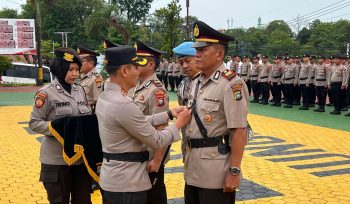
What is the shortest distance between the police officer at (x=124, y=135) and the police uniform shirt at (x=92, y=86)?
281 centimetres

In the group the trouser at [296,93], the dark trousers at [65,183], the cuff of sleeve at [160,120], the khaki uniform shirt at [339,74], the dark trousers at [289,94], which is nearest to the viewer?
the cuff of sleeve at [160,120]

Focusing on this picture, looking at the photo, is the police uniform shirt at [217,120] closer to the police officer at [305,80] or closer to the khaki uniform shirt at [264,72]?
the police officer at [305,80]

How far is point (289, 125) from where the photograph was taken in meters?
10.4

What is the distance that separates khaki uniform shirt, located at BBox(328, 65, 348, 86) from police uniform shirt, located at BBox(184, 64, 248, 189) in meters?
10.2

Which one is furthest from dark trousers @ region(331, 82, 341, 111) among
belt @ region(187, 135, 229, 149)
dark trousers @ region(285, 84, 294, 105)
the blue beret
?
belt @ region(187, 135, 229, 149)

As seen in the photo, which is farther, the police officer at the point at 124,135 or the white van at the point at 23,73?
the white van at the point at 23,73

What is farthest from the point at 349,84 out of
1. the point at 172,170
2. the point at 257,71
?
the point at 172,170

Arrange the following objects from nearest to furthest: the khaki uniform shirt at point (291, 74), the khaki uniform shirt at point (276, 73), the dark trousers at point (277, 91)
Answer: the khaki uniform shirt at point (291, 74), the khaki uniform shirt at point (276, 73), the dark trousers at point (277, 91)

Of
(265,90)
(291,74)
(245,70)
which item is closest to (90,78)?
(291,74)

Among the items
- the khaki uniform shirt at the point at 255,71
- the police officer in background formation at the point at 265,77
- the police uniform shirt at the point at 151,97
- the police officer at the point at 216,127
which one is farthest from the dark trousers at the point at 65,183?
the khaki uniform shirt at the point at 255,71

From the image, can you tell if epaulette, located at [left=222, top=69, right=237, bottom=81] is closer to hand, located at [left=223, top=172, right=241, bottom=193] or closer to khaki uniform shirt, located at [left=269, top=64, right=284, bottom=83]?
hand, located at [left=223, top=172, right=241, bottom=193]

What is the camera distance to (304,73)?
13.5 meters

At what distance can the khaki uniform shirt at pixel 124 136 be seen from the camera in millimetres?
2576

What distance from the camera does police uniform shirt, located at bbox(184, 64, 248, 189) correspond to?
110 inches
